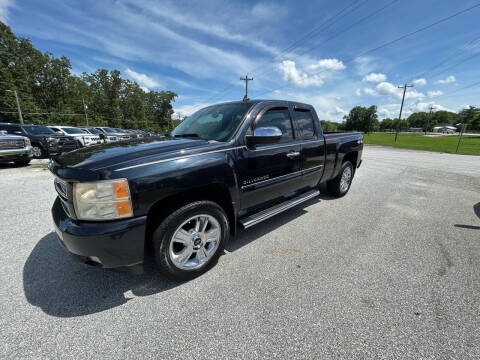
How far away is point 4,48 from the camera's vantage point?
3759 cm

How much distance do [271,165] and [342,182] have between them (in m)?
2.74

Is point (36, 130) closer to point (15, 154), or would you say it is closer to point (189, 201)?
point (15, 154)

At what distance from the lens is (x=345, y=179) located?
4.80m

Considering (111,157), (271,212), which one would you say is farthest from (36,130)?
(271,212)

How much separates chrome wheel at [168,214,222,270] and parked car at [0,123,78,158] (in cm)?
982

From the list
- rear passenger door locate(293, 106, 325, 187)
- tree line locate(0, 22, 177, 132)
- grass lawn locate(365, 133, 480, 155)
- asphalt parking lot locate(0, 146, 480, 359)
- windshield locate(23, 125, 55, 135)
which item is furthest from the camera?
tree line locate(0, 22, 177, 132)

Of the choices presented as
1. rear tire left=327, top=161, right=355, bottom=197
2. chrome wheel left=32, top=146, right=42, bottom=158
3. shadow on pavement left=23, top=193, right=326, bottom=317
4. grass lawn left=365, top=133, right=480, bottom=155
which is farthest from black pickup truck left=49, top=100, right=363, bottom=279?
grass lawn left=365, top=133, right=480, bottom=155

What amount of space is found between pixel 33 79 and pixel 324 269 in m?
61.4

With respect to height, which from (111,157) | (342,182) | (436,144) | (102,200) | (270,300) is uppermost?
(111,157)

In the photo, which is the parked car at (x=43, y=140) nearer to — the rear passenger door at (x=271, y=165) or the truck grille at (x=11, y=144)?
the truck grille at (x=11, y=144)

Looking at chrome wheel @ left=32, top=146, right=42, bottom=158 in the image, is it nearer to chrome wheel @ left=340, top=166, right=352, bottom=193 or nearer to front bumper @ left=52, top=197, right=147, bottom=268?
front bumper @ left=52, top=197, right=147, bottom=268

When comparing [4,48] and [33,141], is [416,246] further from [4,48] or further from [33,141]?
[4,48]

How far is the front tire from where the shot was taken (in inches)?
74.7

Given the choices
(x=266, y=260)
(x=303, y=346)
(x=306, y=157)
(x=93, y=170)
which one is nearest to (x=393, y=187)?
(x=306, y=157)
